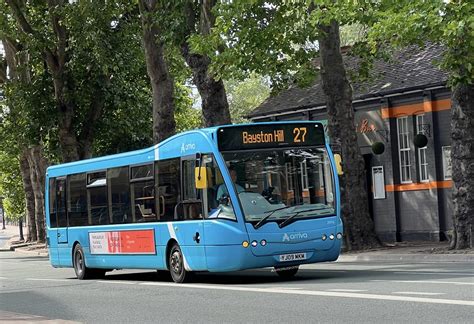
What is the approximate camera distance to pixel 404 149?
33.9m

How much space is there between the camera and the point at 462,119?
2433cm

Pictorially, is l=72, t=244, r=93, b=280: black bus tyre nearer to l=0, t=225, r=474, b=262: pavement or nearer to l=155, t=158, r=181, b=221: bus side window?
A: l=155, t=158, r=181, b=221: bus side window

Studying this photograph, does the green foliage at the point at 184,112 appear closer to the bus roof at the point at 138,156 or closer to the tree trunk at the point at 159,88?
the tree trunk at the point at 159,88

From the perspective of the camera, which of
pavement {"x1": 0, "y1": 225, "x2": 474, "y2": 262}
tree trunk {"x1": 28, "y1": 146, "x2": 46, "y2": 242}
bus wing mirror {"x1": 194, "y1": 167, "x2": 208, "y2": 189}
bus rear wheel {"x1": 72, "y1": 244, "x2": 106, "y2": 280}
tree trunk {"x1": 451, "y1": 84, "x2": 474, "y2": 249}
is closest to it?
bus wing mirror {"x1": 194, "y1": 167, "x2": 208, "y2": 189}

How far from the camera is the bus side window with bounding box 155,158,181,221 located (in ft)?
61.6

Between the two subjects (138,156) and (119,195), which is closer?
(138,156)

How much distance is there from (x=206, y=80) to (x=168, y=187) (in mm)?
10055

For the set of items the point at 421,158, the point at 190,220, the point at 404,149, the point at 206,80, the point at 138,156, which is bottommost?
the point at 190,220

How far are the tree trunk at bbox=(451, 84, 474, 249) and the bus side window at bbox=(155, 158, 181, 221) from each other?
→ 8504 mm

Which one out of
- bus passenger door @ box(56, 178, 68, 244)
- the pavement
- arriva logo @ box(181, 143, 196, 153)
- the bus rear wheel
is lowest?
the pavement

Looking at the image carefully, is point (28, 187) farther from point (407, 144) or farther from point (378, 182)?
point (407, 144)

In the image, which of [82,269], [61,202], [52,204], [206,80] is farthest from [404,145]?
[82,269]

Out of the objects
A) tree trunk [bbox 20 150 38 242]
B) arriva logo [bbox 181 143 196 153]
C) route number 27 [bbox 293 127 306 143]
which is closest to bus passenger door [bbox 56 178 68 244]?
arriva logo [bbox 181 143 196 153]

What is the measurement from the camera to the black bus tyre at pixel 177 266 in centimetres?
1845
